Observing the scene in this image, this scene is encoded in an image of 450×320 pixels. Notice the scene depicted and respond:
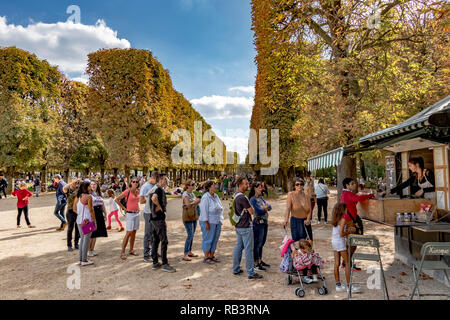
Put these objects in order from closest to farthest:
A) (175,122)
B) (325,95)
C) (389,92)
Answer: (389,92), (325,95), (175,122)

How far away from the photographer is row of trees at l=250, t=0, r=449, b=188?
998cm

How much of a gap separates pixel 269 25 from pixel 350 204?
863 centimetres

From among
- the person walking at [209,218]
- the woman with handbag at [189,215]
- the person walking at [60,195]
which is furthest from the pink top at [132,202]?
the person walking at [60,195]

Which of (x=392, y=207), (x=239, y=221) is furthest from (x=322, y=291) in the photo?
(x=392, y=207)

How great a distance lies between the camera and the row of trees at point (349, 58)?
9977 millimetres

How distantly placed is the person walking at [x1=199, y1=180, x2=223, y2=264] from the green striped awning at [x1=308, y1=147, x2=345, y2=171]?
2972mm

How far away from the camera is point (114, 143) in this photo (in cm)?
2502

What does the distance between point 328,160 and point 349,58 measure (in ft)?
13.5

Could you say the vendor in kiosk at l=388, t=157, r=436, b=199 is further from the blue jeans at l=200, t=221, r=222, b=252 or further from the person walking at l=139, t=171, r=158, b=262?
the person walking at l=139, t=171, r=158, b=262

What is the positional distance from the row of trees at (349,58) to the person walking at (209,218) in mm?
6030

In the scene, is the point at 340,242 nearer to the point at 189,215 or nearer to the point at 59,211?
the point at 189,215
